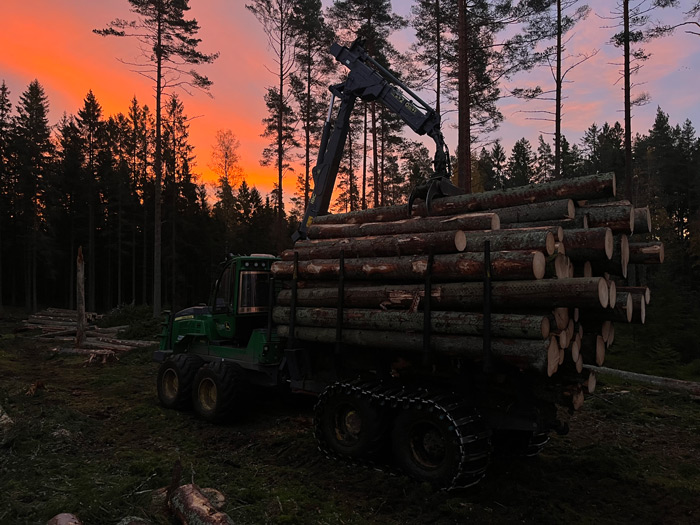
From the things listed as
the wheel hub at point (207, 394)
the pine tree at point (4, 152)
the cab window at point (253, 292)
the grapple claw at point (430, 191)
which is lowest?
the wheel hub at point (207, 394)

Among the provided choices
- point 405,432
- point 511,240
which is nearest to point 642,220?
point 511,240

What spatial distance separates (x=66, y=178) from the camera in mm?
37344

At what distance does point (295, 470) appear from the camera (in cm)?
593

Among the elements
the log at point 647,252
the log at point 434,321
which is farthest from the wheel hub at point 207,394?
the log at point 647,252

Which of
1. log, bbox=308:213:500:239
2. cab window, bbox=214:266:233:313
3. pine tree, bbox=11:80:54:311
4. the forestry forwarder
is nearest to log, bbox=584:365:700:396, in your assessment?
the forestry forwarder

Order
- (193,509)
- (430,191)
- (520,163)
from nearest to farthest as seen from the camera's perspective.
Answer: (193,509) → (430,191) → (520,163)

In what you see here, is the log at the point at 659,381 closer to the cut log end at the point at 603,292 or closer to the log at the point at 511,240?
the cut log end at the point at 603,292

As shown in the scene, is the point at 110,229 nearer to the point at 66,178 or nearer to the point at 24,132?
the point at 66,178

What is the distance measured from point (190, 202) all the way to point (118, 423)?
35.4 m

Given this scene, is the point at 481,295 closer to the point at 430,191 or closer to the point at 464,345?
the point at 464,345

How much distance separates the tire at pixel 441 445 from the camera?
197 inches

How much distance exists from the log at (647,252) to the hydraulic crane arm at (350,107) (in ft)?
12.5

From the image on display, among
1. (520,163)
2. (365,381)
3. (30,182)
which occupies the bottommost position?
(365,381)

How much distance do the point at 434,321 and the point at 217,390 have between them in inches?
173
